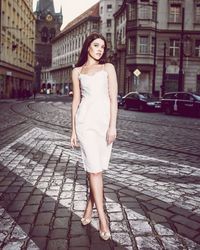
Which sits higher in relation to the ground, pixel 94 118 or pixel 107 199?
pixel 94 118

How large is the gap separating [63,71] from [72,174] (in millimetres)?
91410

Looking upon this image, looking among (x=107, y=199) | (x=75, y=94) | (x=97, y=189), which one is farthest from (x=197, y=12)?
(x=97, y=189)

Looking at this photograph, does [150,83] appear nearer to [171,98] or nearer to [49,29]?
[171,98]

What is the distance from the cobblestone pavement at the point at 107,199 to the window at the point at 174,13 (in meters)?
36.1

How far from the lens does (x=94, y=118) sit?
3736 mm

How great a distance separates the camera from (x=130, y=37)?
43500mm

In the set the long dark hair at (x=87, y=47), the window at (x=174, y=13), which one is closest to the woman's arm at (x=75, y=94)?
the long dark hair at (x=87, y=47)

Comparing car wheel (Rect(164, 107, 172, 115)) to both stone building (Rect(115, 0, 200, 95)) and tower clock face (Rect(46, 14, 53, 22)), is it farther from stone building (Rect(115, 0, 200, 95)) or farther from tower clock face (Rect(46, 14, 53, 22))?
tower clock face (Rect(46, 14, 53, 22))

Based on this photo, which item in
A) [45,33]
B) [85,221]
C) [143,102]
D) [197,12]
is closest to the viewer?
[85,221]

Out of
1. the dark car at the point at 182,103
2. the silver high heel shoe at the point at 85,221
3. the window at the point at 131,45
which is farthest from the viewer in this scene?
the window at the point at 131,45

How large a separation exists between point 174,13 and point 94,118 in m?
41.6

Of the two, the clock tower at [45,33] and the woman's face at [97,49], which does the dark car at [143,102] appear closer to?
the woman's face at [97,49]

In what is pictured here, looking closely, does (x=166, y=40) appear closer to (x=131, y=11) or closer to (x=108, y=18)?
(x=131, y=11)

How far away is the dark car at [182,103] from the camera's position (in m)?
23.4
